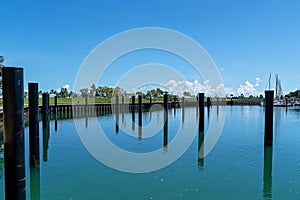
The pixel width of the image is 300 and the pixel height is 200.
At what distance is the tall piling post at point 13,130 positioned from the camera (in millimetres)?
5059

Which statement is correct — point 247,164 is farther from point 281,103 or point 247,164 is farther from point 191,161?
point 281,103

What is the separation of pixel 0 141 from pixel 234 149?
49.2 ft

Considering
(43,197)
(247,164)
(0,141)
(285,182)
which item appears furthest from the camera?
(0,141)

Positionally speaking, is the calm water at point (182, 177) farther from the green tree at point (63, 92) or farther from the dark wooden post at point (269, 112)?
the green tree at point (63, 92)

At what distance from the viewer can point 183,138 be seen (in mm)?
20125

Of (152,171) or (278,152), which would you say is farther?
(278,152)

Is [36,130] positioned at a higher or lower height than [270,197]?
higher

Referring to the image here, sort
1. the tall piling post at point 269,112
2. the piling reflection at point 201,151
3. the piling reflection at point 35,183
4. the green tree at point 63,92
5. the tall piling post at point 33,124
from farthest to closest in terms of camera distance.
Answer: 1. the green tree at point 63,92
2. the tall piling post at point 269,112
3. the piling reflection at point 201,151
4. the tall piling post at point 33,124
5. the piling reflection at point 35,183

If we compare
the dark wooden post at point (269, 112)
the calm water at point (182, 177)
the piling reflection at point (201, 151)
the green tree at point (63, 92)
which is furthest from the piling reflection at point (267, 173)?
the green tree at point (63, 92)

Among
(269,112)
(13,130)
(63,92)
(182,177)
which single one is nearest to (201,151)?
(269,112)

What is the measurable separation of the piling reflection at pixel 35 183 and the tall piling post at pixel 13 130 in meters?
4.01

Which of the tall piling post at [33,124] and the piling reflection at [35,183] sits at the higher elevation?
the tall piling post at [33,124]

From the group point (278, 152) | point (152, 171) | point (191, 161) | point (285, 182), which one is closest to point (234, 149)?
point (278, 152)

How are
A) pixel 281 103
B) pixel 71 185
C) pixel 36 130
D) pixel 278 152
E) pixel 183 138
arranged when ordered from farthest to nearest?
pixel 281 103 < pixel 183 138 < pixel 278 152 < pixel 36 130 < pixel 71 185
